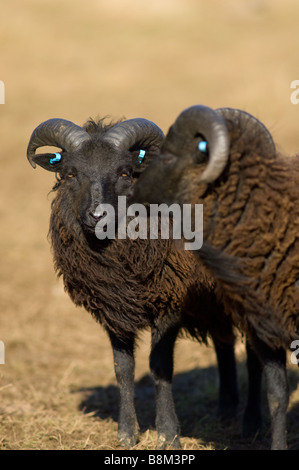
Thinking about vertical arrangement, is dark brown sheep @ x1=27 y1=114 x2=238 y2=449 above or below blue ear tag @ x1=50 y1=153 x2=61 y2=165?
below

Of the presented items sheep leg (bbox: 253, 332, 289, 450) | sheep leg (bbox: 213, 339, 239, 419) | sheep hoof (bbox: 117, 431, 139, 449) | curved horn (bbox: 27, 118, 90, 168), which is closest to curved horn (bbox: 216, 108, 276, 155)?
sheep leg (bbox: 253, 332, 289, 450)

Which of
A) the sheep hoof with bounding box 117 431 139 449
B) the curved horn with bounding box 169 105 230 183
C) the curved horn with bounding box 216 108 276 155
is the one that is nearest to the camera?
the curved horn with bounding box 169 105 230 183

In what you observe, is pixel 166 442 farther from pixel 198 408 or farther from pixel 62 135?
pixel 62 135

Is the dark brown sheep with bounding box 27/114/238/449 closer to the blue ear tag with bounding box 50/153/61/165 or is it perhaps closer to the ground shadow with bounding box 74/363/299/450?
the blue ear tag with bounding box 50/153/61/165

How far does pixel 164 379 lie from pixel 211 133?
8.84 ft

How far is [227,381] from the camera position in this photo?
712cm

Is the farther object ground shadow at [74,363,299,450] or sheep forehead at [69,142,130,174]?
ground shadow at [74,363,299,450]

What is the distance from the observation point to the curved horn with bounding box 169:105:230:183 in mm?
4059

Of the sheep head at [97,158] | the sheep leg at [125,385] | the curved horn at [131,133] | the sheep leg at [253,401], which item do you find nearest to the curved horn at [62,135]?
the sheep head at [97,158]

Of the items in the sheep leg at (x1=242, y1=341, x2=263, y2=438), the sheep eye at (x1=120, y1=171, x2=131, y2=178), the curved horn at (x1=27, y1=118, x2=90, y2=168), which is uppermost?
the curved horn at (x1=27, y1=118, x2=90, y2=168)

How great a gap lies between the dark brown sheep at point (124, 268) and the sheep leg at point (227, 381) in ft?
3.71

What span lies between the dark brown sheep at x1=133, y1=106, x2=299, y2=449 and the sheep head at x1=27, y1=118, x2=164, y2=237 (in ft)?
3.82

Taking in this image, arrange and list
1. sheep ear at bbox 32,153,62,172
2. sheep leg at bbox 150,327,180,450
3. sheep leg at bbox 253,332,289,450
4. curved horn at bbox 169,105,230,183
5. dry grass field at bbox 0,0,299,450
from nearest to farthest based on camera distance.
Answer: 1. curved horn at bbox 169,105,230,183
2. sheep leg at bbox 253,332,289,450
3. sheep leg at bbox 150,327,180,450
4. sheep ear at bbox 32,153,62,172
5. dry grass field at bbox 0,0,299,450
